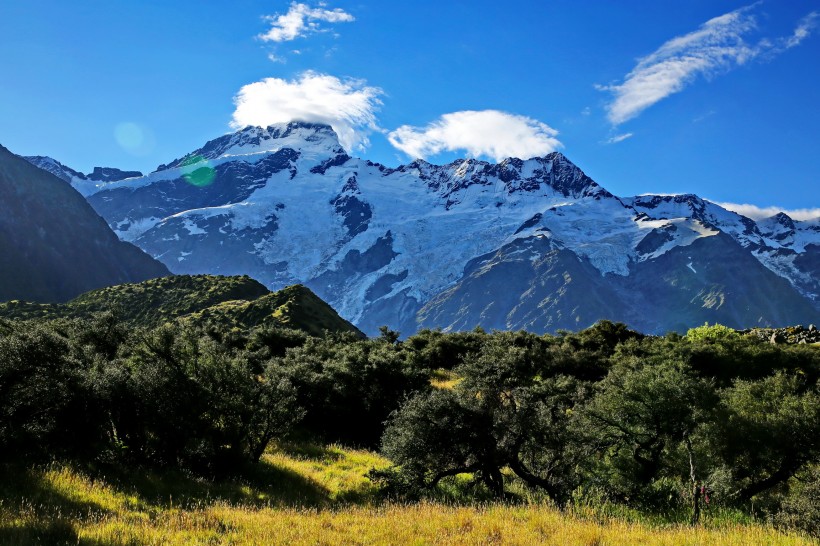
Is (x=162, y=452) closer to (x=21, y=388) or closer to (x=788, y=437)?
(x=21, y=388)

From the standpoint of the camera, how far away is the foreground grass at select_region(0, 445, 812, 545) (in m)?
11.2

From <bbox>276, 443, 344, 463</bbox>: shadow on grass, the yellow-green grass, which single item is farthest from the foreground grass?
the yellow-green grass

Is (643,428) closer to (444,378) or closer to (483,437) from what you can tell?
(483,437)

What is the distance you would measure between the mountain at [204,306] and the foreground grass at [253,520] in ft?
270

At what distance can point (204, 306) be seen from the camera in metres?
121

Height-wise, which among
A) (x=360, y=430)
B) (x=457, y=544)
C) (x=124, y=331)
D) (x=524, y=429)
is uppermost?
(x=124, y=331)

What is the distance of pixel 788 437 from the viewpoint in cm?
2259

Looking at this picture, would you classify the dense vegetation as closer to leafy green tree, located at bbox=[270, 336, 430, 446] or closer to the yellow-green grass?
leafy green tree, located at bbox=[270, 336, 430, 446]

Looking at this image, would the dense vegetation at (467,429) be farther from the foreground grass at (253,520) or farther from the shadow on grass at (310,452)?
the shadow on grass at (310,452)

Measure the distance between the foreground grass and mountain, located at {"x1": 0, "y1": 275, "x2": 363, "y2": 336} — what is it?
82.1 metres

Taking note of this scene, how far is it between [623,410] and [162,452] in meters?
19.2

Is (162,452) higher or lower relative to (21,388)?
lower

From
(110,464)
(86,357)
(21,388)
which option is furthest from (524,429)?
(86,357)

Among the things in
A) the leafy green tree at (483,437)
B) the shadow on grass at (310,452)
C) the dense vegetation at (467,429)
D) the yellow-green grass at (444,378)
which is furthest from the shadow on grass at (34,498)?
A: the yellow-green grass at (444,378)
